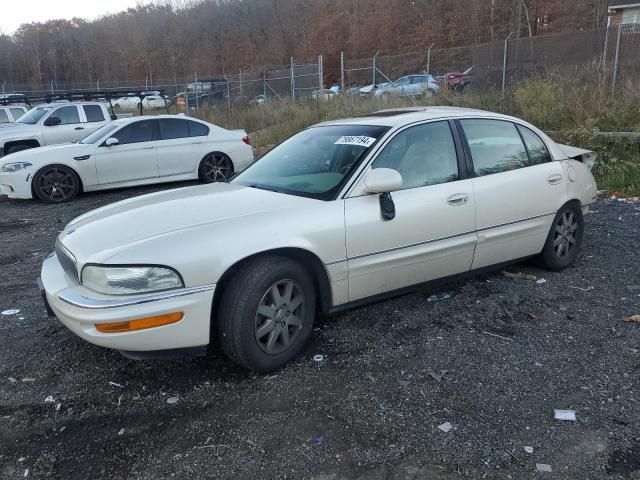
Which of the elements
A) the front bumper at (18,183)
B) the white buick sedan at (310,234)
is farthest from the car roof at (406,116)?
the front bumper at (18,183)

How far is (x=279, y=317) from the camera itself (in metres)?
3.42

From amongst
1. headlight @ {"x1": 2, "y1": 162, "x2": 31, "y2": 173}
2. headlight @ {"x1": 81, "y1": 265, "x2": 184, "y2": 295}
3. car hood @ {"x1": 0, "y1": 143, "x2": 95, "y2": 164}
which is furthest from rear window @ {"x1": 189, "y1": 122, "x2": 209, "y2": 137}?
headlight @ {"x1": 81, "y1": 265, "x2": 184, "y2": 295}

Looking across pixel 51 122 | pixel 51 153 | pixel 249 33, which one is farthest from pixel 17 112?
pixel 249 33

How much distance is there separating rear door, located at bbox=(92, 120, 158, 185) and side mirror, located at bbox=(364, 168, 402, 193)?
7.28m

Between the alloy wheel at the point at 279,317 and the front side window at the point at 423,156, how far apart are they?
43.7 inches

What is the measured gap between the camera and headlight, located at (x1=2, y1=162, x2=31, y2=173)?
9.20 m

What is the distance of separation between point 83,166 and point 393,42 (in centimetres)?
4820

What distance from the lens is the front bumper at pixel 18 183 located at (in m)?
9.14

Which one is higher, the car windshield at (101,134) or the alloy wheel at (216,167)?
the car windshield at (101,134)

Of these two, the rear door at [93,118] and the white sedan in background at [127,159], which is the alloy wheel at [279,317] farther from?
the rear door at [93,118]

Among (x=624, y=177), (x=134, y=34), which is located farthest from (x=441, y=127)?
(x=134, y=34)

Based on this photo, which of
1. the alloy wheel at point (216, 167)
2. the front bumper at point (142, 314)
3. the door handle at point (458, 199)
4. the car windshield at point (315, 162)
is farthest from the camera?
the alloy wheel at point (216, 167)

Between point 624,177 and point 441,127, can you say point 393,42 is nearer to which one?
point 624,177

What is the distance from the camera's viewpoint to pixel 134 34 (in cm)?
8669
